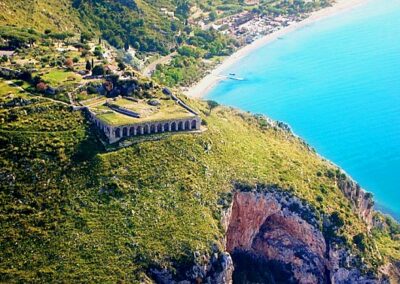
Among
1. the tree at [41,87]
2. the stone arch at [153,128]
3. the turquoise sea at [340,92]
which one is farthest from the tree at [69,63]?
the turquoise sea at [340,92]

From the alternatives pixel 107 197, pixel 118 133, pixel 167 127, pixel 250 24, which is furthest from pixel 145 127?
pixel 250 24

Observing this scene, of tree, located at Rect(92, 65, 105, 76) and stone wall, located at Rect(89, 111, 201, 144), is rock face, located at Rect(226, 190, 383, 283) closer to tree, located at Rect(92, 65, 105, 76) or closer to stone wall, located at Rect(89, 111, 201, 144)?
stone wall, located at Rect(89, 111, 201, 144)

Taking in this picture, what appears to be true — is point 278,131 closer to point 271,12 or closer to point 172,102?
point 172,102

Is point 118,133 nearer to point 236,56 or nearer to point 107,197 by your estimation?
point 107,197

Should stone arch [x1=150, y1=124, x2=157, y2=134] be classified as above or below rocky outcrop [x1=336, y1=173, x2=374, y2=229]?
above

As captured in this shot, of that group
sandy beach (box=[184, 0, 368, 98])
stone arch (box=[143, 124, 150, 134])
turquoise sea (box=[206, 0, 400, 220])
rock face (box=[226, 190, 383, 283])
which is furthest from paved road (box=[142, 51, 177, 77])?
rock face (box=[226, 190, 383, 283])

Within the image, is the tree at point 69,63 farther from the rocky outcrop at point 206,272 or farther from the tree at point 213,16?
the tree at point 213,16
